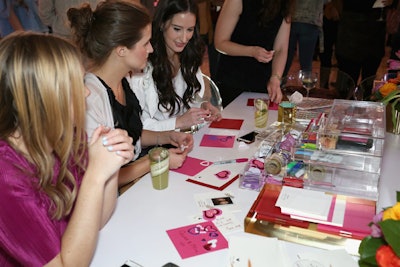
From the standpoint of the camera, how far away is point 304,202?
1.22 m

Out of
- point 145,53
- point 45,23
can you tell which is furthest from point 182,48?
point 45,23

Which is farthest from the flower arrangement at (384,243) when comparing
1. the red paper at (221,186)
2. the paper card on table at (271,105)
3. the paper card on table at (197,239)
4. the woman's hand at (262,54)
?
the woman's hand at (262,54)

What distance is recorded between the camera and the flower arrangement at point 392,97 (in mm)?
1795

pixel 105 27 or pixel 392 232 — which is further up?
pixel 105 27

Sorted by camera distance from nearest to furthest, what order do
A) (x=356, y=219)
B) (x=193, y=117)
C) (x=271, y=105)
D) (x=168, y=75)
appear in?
(x=356, y=219)
(x=193, y=117)
(x=168, y=75)
(x=271, y=105)

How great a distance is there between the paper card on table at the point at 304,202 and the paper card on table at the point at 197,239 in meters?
0.21

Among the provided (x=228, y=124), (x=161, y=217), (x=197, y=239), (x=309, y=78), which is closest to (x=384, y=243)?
(x=197, y=239)

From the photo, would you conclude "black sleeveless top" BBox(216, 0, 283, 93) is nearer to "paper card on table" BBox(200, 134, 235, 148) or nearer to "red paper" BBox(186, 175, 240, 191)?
"paper card on table" BBox(200, 134, 235, 148)

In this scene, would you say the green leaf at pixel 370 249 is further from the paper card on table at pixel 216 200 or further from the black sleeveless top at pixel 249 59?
the black sleeveless top at pixel 249 59

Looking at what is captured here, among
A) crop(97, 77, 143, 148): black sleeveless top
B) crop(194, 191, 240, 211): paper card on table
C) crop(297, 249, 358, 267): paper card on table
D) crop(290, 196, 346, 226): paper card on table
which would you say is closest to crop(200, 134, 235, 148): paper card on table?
crop(97, 77, 143, 148): black sleeveless top

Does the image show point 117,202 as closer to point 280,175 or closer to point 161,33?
point 280,175

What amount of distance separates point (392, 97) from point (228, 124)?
76 centimetres

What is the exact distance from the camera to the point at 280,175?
143cm

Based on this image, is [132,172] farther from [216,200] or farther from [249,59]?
[249,59]
